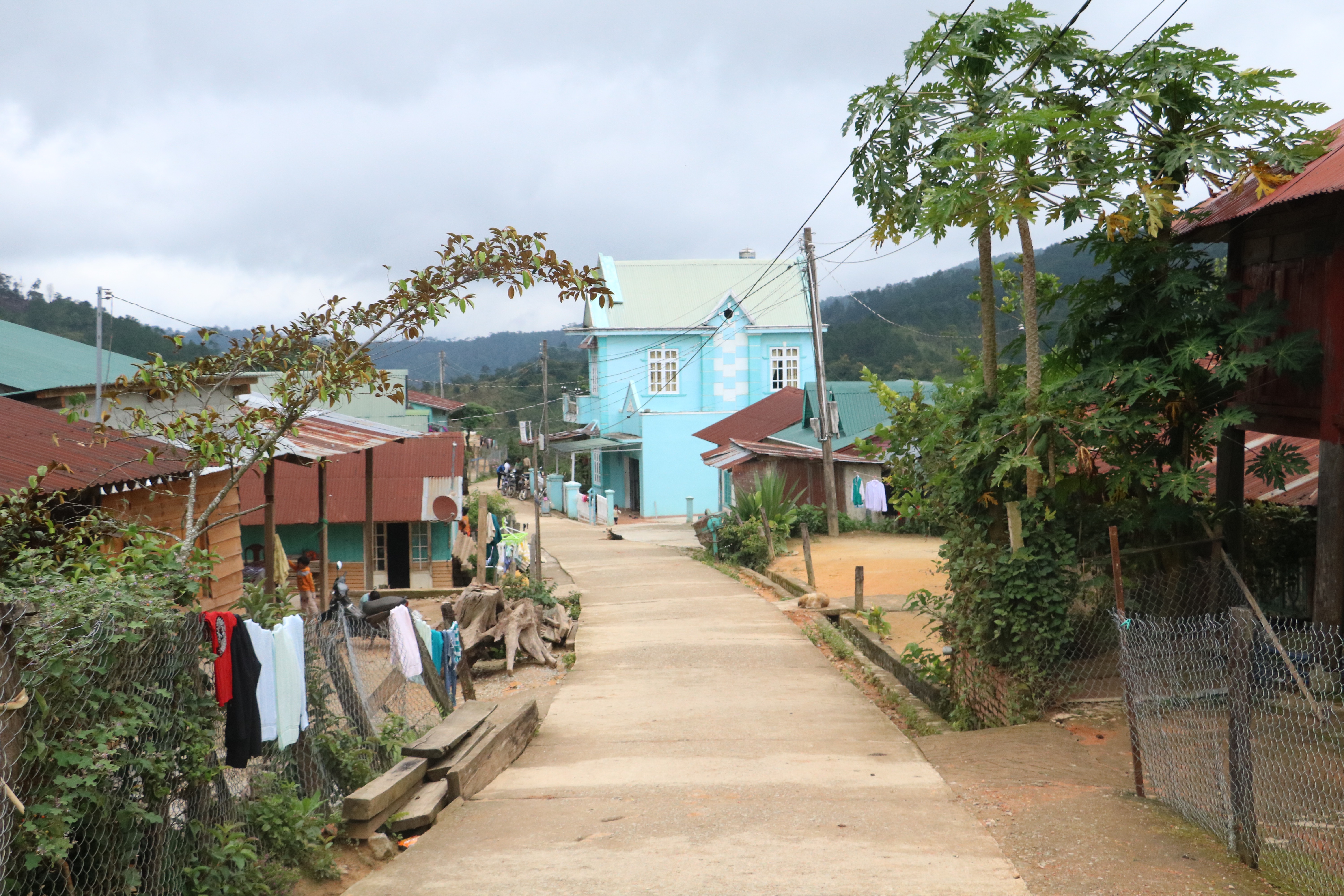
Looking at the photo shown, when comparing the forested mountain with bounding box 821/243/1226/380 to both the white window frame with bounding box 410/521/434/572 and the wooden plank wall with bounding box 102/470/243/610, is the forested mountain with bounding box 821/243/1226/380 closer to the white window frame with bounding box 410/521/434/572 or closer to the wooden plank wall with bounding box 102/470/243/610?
the white window frame with bounding box 410/521/434/572

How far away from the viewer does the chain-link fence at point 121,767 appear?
155 inches

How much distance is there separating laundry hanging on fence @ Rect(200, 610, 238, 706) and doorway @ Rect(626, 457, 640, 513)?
120ft

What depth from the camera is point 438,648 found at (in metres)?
10.4

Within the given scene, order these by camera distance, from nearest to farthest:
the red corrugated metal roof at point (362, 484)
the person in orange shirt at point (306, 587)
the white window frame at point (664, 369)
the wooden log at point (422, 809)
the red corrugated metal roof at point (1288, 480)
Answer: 1. the wooden log at point (422, 809)
2. the red corrugated metal roof at point (1288, 480)
3. the person in orange shirt at point (306, 587)
4. the red corrugated metal roof at point (362, 484)
5. the white window frame at point (664, 369)

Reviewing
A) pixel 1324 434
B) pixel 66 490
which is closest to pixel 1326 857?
pixel 1324 434

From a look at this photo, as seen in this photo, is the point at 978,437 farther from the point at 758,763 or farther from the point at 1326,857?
the point at 1326,857

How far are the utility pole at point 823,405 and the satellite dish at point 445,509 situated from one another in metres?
9.35

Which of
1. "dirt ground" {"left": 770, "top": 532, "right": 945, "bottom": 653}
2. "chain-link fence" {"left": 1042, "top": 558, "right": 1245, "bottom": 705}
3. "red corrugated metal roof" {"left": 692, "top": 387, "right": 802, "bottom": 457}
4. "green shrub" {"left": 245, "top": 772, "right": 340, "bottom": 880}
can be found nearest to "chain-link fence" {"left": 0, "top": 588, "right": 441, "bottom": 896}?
"green shrub" {"left": 245, "top": 772, "right": 340, "bottom": 880}

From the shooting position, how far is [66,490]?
7883 millimetres

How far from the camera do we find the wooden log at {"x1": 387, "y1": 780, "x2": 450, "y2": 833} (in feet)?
21.0

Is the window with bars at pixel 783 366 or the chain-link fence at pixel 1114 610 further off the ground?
the window with bars at pixel 783 366

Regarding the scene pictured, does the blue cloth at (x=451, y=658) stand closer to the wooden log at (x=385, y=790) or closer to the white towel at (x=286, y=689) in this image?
the wooden log at (x=385, y=790)

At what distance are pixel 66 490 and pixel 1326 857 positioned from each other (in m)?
8.37

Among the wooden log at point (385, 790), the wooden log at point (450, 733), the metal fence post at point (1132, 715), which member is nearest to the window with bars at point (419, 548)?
the wooden log at point (450, 733)
